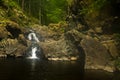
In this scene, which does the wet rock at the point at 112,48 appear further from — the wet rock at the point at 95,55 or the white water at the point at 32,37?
the white water at the point at 32,37

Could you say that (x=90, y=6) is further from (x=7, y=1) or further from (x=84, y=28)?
(x=7, y=1)

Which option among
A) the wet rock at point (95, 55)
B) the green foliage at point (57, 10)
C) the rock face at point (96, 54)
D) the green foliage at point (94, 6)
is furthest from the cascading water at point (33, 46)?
the green foliage at point (57, 10)

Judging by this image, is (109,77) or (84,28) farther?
(84,28)

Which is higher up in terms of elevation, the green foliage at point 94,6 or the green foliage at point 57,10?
the green foliage at point 57,10

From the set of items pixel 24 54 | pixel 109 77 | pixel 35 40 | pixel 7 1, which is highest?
pixel 7 1

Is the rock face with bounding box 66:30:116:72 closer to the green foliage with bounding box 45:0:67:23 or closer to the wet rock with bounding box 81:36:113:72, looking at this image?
the wet rock with bounding box 81:36:113:72

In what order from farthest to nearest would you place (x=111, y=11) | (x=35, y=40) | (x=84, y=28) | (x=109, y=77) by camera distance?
1. (x=35, y=40)
2. (x=84, y=28)
3. (x=111, y=11)
4. (x=109, y=77)

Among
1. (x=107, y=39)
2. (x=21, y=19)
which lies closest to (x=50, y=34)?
(x=21, y=19)

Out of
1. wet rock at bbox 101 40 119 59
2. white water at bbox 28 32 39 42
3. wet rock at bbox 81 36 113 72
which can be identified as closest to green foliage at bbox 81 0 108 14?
wet rock at bbox 81 36 113 72

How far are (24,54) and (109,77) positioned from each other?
1175 inches

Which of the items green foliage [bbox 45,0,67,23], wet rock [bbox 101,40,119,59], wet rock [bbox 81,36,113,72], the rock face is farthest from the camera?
green foliage [bbox 45,0,67,23]

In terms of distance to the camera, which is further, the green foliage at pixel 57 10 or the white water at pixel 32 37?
the green foliage at pixel 57 10

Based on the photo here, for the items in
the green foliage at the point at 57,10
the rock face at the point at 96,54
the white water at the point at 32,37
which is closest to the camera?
the rock face at the point at 96,54

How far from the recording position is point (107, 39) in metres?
50.8
